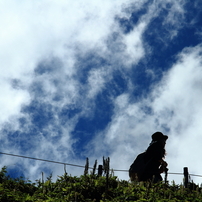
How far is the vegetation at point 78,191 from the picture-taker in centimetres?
793

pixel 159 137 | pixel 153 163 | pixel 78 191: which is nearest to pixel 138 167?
pixel 153 163

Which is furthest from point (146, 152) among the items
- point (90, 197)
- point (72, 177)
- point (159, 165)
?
point (90, 197)

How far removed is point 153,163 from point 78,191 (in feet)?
23.4

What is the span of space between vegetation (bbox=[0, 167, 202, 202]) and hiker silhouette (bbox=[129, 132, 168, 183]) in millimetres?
3885

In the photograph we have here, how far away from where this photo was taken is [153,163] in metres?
Result: 14.8

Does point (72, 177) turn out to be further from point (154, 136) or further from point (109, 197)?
point (154, 136)

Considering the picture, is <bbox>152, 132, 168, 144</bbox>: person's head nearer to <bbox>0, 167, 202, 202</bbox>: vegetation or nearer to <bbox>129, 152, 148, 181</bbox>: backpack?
<bbox>129, 152, 148, 181</bbox>: backpack

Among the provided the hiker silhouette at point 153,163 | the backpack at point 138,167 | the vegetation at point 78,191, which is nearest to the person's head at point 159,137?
the hiker silhouette at point 153,163

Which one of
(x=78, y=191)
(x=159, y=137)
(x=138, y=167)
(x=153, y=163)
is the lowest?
(x=78, y=191)

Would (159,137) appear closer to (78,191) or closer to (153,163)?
(153,163)

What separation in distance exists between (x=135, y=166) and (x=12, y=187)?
7.44m

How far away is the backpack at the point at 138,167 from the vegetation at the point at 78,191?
4.07 metres

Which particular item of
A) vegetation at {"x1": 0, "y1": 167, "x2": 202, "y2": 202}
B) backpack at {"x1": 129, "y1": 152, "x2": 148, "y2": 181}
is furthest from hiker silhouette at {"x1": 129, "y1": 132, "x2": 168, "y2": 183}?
vegetation at {"x1": 0, "y1": 167, "x2": 202, "y2": 202}

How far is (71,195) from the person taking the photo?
26.1 ft
